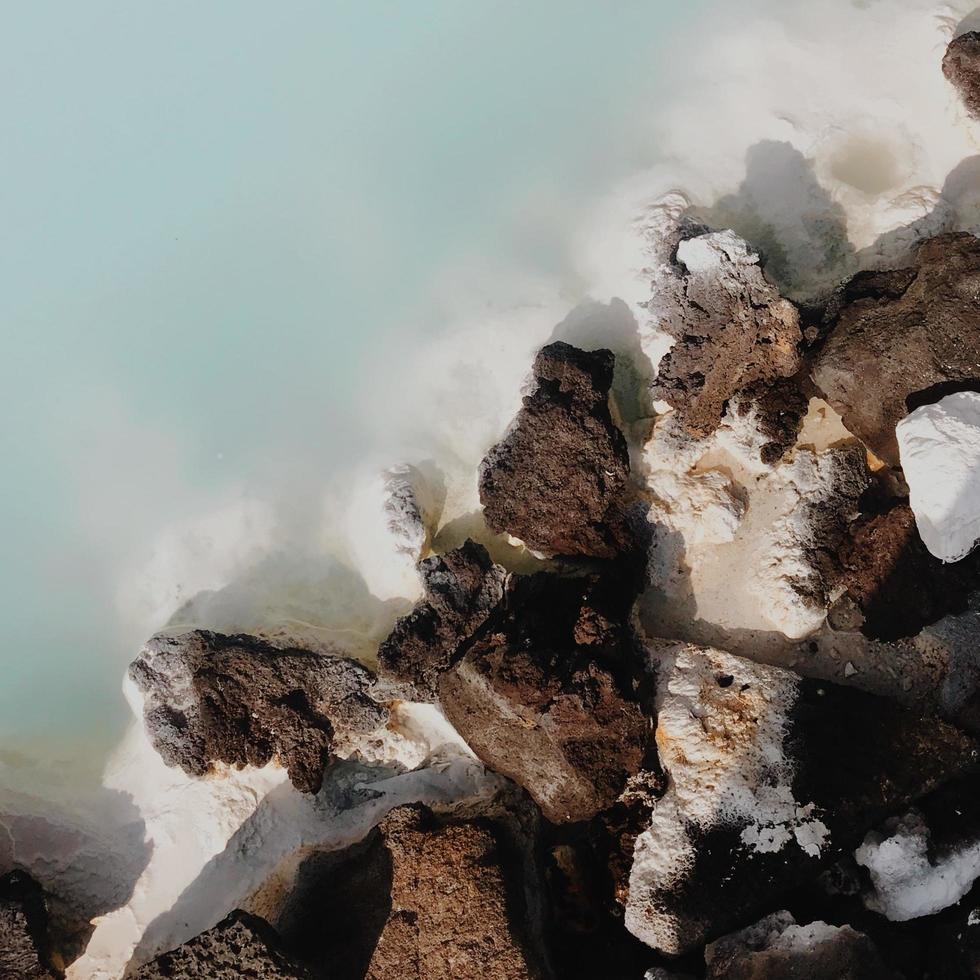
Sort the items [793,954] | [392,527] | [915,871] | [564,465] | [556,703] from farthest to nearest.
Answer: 1. [392,527]
2. [564,465]
3. [556,703]
4. [915,871]
5. [793,954]

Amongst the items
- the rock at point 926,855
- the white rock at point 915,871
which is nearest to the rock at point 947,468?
the rock at point 926,855

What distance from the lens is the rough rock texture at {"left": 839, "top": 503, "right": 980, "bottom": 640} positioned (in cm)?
556

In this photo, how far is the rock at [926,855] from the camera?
5.00 metres

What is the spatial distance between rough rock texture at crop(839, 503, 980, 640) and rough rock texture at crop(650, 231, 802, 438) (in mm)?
1272

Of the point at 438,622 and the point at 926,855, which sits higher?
the point at 438,622

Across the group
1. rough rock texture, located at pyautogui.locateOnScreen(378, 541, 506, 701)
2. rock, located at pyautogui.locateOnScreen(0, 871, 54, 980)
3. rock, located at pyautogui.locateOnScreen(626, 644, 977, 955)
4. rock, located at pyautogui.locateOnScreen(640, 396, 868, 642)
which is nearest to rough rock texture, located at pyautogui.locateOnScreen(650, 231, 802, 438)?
rock, located at pyautogui.locateOnScreen(640, 396, 868, 642)

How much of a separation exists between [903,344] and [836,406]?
0.59 m

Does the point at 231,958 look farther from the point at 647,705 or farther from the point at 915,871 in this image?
the point at 915,871

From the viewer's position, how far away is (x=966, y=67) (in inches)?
243

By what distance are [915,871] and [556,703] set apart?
235cm

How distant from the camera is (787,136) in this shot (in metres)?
6.48

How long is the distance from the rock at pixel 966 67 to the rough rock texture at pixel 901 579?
123 inches

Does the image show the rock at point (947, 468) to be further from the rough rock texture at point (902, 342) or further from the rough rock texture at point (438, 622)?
the rough rock texture at point (438, 622)

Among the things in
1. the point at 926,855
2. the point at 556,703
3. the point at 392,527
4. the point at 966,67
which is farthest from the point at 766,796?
the point at 966,67
